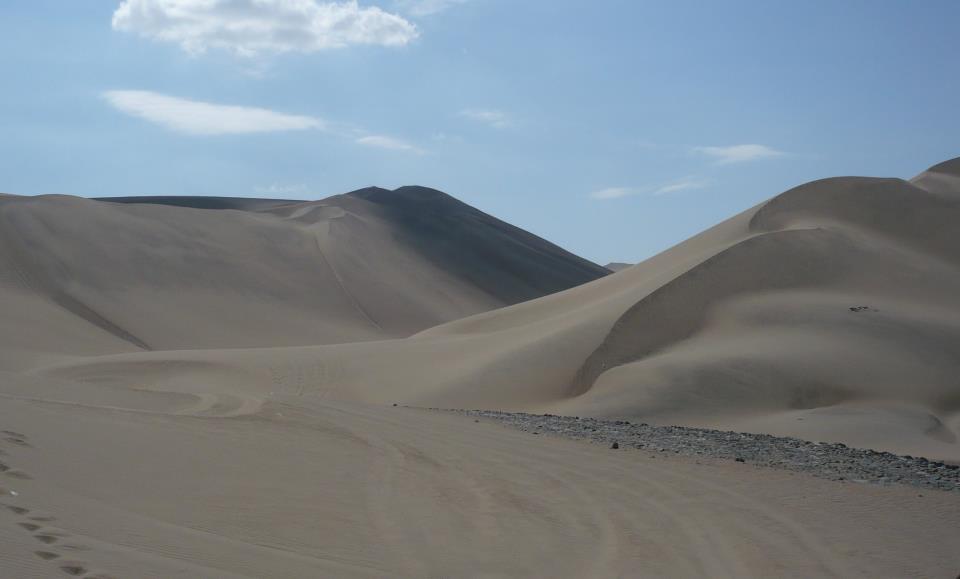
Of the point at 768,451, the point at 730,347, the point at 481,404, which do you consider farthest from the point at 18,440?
the point at 730,347

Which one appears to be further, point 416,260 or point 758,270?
point 416,260

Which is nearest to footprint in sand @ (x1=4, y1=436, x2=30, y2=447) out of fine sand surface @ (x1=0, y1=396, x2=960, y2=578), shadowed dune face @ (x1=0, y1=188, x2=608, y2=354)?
fine sand surface @ (x1=0, y1=396, x2=960, y2=578)

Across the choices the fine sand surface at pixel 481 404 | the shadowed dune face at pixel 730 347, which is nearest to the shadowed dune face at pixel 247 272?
the fine sand surface at pixel 481 404

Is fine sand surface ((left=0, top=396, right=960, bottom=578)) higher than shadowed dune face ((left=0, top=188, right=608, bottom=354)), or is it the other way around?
shadowed dune face ((left=0, top=188, right=608, bottom=354))

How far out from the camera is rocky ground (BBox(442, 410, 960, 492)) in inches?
456

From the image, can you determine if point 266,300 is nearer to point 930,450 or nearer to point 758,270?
point 758,270

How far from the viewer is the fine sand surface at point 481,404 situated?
6805 mm

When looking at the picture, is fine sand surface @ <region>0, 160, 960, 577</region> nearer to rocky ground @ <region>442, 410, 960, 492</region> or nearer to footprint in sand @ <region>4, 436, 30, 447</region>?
footprint in sand @ <region>4, 436, 30, 447</region>

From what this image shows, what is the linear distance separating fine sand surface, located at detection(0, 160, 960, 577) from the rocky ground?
820mm

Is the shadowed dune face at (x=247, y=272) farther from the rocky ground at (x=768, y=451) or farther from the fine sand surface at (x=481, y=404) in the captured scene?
the rocky ground at (x=768, y=451)

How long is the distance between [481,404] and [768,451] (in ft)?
35.0

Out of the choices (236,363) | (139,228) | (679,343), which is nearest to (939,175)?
(679,343)

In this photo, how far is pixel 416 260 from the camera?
256 ft

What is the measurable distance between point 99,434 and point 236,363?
18946mm
